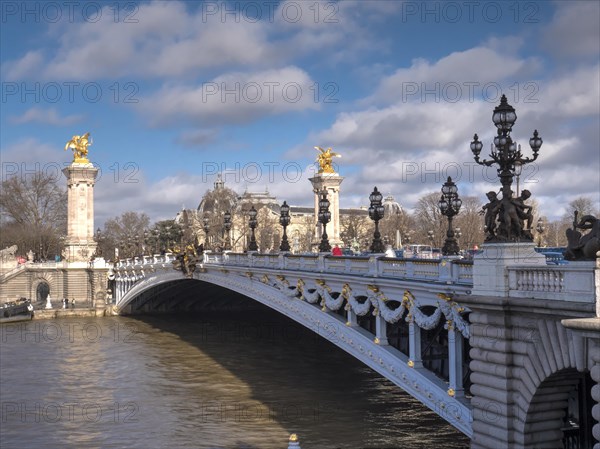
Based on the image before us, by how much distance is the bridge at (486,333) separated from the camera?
35.1ft

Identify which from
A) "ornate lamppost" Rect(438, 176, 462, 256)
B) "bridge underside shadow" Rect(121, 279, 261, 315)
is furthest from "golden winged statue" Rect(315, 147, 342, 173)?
"ornate lamppost" Rect(438, 176, 462, 256)

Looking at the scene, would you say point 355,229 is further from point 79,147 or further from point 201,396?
point 201,396

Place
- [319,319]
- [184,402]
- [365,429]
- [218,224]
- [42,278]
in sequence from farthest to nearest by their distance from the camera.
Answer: [218,224], [42,278], [184,402], [319,319], [365,429]

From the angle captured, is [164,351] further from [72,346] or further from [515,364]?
[515,364]

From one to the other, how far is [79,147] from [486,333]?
6002cm

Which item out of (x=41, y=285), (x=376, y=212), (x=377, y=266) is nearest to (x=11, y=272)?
(x=41, y=285)

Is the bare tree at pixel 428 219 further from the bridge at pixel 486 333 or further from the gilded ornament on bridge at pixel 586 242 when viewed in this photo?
the gilded ornament on bridge at pixel 586 242

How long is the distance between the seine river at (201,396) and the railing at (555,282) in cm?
816

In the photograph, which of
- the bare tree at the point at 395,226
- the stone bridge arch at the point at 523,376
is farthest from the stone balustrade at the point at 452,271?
the bare tree at the point at 395,226

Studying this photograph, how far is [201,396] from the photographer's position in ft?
84.2

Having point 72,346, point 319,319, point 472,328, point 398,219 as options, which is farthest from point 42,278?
point 472,328

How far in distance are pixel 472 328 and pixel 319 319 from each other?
9.25 meters

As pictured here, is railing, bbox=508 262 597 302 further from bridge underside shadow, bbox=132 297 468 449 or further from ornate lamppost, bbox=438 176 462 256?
bridge underside shadow, bbox=132 297 468 449

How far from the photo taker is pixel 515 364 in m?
11.9
